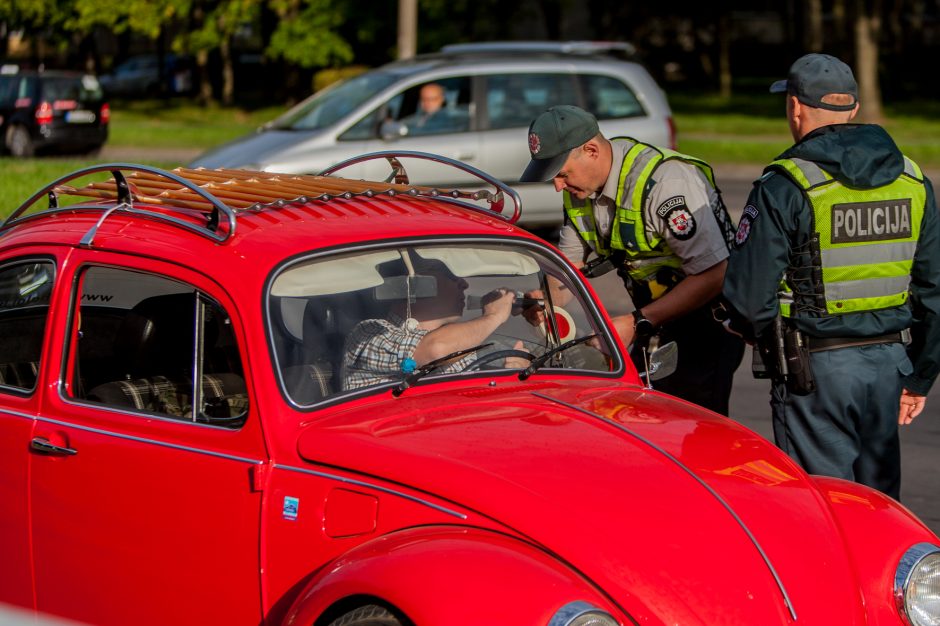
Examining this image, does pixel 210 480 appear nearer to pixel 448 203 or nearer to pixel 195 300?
pixel 195 300

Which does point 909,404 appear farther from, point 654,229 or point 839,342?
point 654,229

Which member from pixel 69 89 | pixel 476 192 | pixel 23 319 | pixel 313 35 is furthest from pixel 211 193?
pixel 313 35

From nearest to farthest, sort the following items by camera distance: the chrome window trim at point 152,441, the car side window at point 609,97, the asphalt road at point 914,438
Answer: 1. the chrome window trim at point 152,441
2. the asphalt road at point 914,438
3. the car side window at point 609,97

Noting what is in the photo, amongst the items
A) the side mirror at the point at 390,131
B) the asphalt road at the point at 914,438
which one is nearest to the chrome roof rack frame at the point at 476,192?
the asphalt road at the point at 914,438

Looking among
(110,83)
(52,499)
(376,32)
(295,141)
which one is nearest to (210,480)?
(52,499)

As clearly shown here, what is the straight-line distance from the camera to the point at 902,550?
4.07 metres

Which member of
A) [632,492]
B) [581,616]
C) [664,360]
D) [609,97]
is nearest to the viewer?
[581,616]

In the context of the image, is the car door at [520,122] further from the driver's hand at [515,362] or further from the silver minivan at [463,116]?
the driver's hand at [515,362]

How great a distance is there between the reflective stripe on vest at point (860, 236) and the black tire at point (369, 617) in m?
2.11

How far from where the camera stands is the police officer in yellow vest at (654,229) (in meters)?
5.46

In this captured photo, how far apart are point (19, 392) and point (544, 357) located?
172cm

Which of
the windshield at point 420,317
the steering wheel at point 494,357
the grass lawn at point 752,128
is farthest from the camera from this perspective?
the grass lawn at point 752,128

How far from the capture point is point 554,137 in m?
5.43

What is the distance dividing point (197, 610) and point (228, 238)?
110cm
